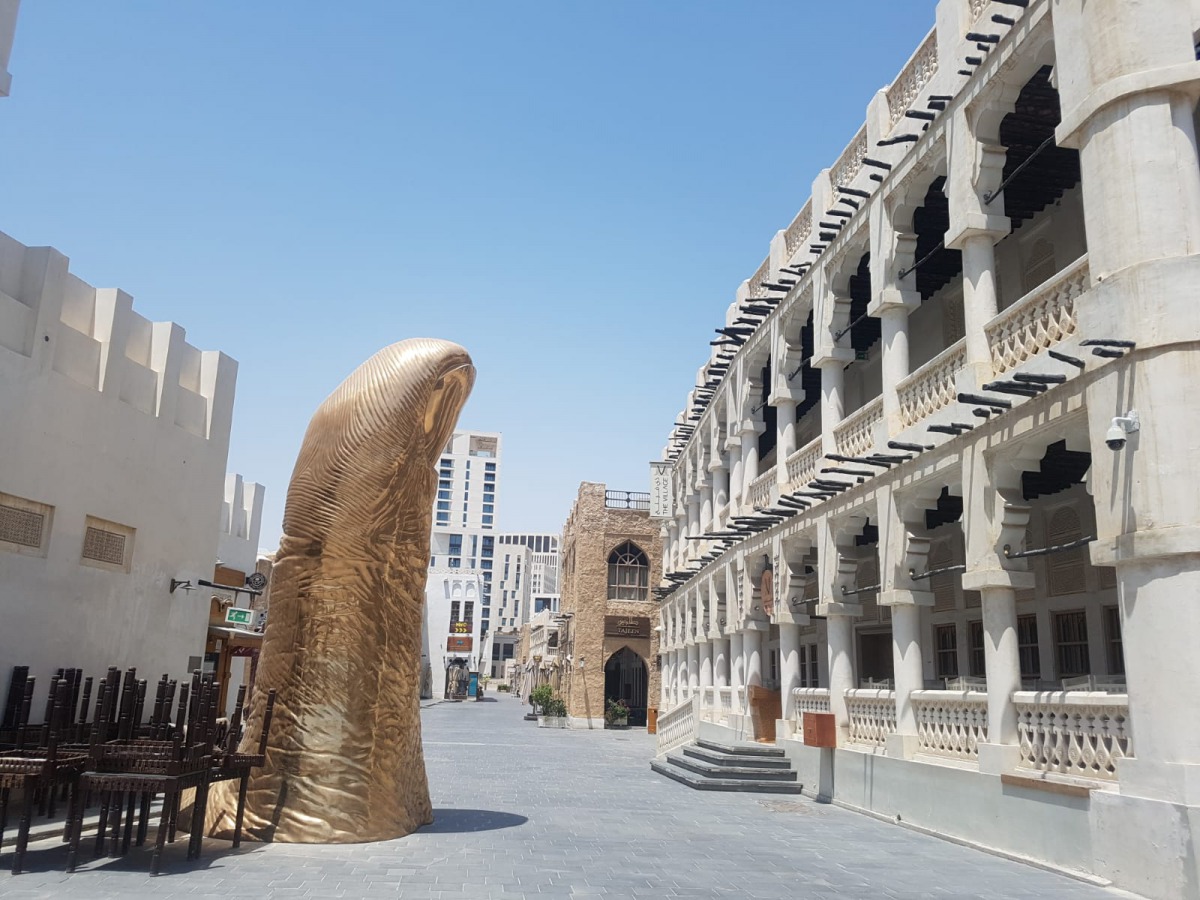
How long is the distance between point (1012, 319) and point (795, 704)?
8526 millimetres

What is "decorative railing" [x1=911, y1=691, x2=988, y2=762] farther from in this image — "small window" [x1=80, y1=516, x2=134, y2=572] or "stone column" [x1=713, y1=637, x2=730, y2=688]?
"small window" [x1=80, y1=516, x2=134, y2=572]

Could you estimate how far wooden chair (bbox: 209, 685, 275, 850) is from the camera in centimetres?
808

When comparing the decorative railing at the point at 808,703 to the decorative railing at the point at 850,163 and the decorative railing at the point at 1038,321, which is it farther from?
the decorative railing at the point at 850,163

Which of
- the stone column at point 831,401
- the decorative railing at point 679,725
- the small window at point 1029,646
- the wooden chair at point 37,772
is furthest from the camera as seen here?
the decorative railing at point 679,725

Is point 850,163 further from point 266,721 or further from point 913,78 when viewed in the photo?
point 266,721

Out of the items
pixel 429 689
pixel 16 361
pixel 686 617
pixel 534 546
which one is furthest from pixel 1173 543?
pixel 534 546

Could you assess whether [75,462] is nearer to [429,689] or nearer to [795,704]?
[795,704]

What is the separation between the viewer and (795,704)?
16328 millimetres

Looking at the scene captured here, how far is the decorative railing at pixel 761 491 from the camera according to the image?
18.7m

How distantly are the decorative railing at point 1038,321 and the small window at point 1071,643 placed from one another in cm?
478

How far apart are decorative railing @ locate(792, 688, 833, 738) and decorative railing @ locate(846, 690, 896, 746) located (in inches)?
23.4

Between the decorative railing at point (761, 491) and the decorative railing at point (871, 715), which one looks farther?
the decorative railing at point (761, 491)

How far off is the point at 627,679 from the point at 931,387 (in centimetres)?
3536

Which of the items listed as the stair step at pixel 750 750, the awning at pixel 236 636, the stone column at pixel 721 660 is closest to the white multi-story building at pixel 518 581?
the stone column at pixel 721 660
